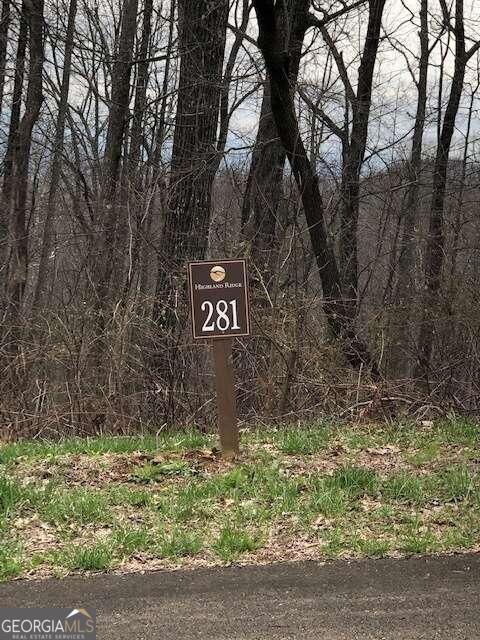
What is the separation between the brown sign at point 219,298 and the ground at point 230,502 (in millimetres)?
1238

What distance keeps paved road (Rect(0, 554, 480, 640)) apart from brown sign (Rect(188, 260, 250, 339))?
2.38 m

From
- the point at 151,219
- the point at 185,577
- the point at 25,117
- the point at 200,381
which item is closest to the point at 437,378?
the point at 200,381

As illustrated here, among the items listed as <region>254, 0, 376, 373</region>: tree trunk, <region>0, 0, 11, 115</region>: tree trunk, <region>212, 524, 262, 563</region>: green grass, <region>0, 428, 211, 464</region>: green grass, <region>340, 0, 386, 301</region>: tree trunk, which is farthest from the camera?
<region>0, 0, 11, 115</region>: tree trunk

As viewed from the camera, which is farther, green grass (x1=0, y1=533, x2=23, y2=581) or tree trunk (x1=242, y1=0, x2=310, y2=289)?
tree trunk (x1=242, y1=0, x2=310, y2=289)

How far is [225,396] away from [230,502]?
1.22 m

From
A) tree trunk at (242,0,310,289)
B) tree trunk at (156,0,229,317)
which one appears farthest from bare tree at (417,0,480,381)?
tree trunk at (156,0,229,317)

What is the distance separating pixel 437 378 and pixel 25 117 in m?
11.6

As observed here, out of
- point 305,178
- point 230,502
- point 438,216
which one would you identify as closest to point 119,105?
point 305,178

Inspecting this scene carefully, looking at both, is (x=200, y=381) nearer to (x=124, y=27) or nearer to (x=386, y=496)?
(x=386, y=496)

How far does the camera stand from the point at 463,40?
56.6 ft

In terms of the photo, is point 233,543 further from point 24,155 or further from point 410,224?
point 24,155

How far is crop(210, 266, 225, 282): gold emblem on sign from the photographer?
6.29 metres

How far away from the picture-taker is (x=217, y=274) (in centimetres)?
630

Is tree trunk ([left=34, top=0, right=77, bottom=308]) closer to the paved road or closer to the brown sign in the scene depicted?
the brown sign
